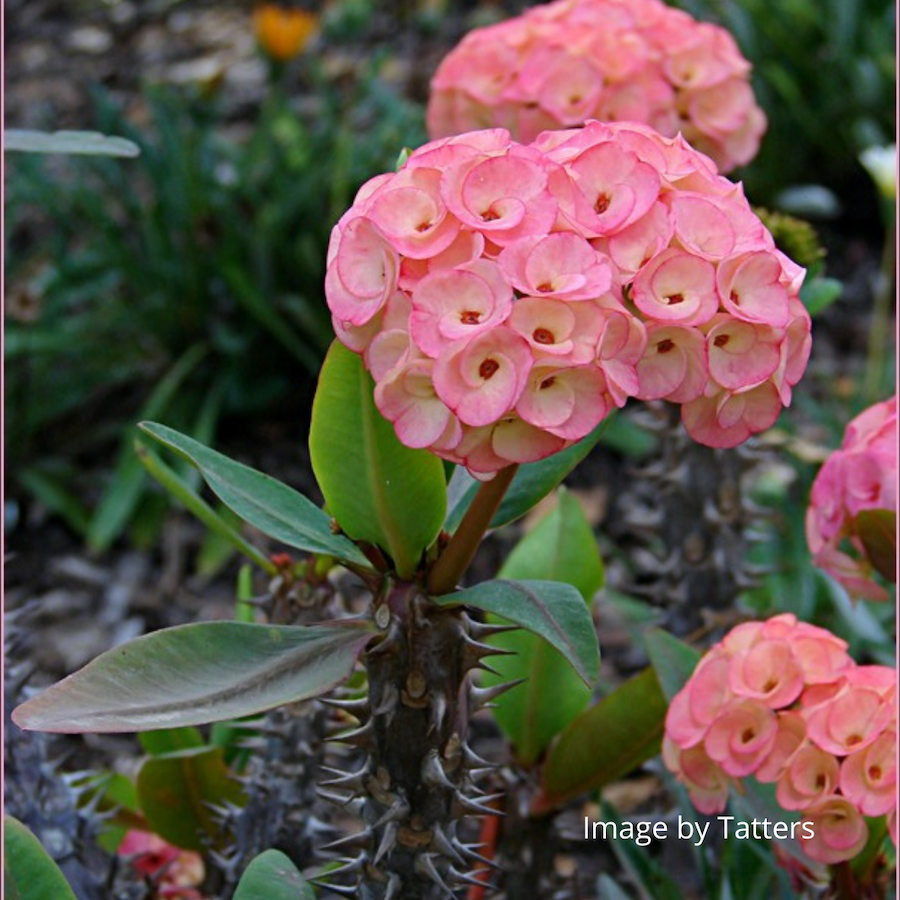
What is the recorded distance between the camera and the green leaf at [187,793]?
1187mm

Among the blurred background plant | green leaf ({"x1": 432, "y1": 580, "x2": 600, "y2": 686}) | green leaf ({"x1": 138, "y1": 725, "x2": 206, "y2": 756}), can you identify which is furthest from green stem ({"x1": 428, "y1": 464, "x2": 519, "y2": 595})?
the blurred background plant

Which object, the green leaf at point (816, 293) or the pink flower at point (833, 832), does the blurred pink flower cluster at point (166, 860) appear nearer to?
the pink flower at point (833, 832)

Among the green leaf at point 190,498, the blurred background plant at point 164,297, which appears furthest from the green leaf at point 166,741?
the blurred background plant at point 164,297

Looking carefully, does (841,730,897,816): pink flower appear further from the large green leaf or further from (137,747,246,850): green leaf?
(137,747,246,850): green leaf

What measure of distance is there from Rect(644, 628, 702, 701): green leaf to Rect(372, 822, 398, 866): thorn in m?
0.29

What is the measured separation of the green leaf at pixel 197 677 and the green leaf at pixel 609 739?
1.31 feet

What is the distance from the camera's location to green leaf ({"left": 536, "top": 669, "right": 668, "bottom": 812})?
3.78ft

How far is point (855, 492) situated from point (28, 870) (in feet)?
2.13

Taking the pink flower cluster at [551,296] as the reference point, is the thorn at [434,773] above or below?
below

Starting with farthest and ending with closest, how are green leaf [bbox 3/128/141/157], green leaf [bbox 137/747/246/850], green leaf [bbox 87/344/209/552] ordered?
1. green leaf [bbox 87/344/209/552]
2. green leaf [bbox 137/747/246/850]
3. green leaf [bbox 3/128/141/157]

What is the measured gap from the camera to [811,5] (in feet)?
11.1

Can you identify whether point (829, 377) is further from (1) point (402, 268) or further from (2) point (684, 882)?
(1) point (402, 268)

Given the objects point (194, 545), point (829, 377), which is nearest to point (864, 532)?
point (194, 545)

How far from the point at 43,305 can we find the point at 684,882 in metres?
1.71
